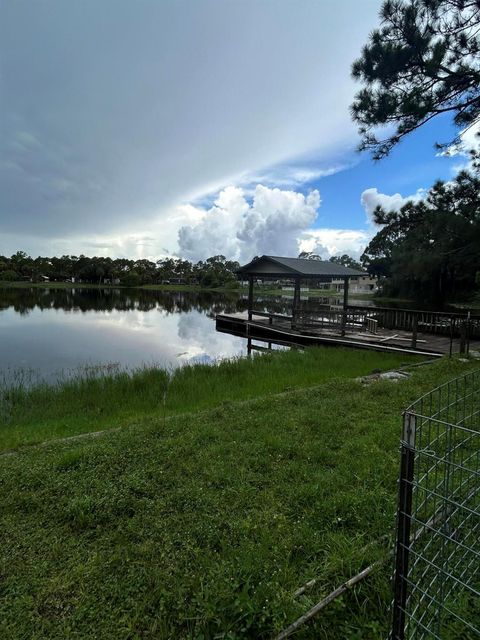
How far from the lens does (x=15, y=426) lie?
16.5ft

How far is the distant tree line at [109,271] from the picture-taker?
73.3 metres

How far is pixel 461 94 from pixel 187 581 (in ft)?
→ 23.7

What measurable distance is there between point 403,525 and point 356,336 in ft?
38.3

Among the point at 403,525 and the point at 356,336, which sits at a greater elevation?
the point at 403,525

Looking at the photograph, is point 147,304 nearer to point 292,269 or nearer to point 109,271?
point 292,269

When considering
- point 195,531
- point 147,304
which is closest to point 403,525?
point 195,531

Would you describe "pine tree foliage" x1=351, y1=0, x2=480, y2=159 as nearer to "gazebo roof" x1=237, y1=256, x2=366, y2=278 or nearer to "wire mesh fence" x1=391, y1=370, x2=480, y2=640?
"wire mesh fence" x1=391, y1=370, x2=480, y2=640

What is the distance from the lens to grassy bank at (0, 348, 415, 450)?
4.96m

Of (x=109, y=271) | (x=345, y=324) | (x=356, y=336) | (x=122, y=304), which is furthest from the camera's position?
(x=109, y=271)

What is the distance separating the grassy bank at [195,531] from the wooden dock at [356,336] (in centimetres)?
708

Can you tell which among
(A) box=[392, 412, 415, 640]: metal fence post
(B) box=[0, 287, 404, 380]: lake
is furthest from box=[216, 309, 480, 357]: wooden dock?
(A) box=[392, 412, 415, 640]: metal fence post

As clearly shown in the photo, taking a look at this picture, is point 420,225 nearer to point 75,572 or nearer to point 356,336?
point 356,336

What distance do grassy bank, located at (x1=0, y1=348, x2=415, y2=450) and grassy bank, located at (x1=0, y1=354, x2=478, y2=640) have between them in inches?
59.6

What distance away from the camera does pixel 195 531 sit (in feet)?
6.93
